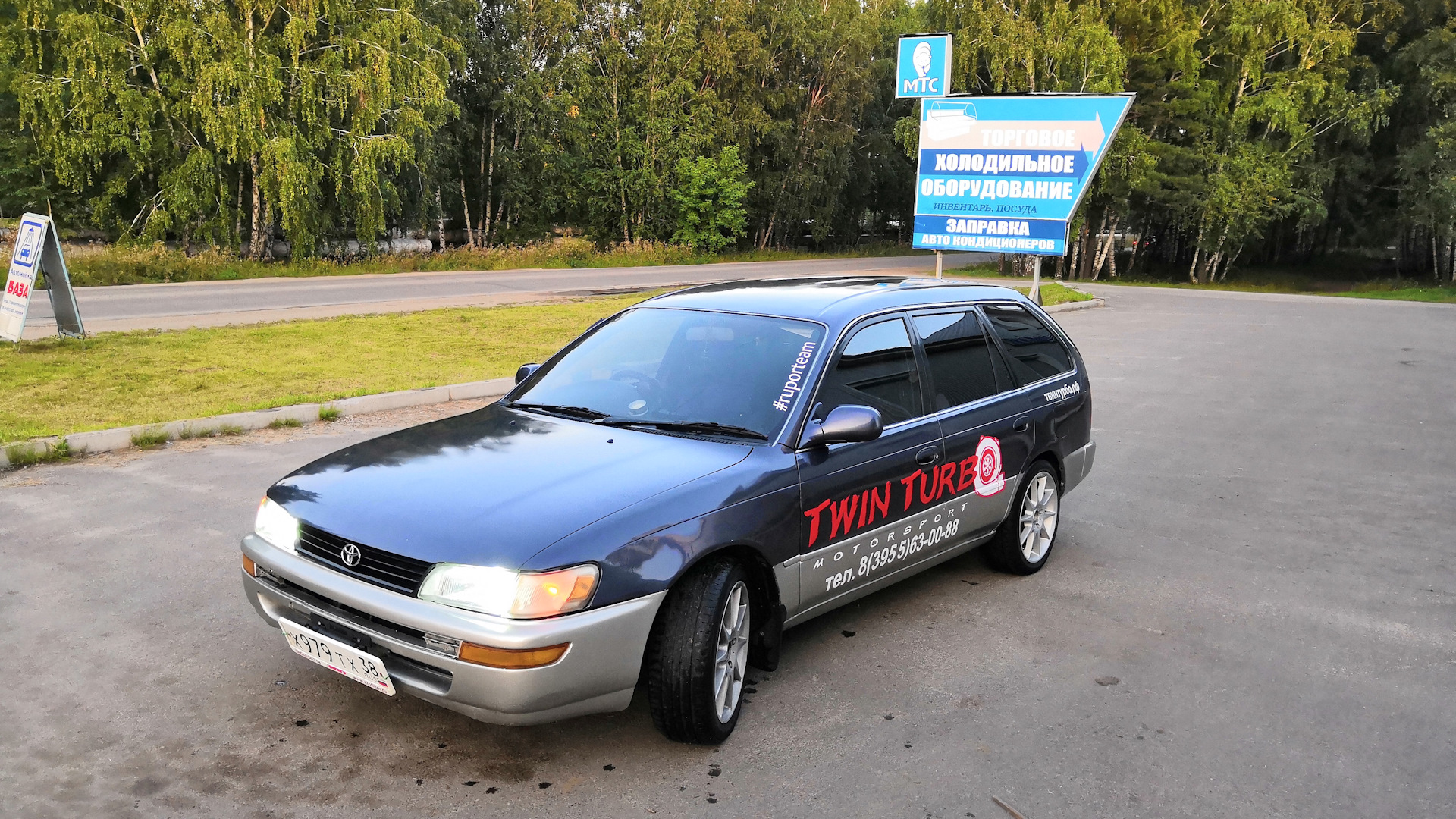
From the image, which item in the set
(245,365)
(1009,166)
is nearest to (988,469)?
(245,365)

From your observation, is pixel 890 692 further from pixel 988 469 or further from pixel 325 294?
pixel 325 294

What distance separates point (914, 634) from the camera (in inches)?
193

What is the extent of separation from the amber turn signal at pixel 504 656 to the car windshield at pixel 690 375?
4.25 ft

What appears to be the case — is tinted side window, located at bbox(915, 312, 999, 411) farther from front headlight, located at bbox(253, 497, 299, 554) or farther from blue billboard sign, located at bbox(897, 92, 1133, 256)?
blue billboard sign, located at bbox(897, 92, 1133, 256)

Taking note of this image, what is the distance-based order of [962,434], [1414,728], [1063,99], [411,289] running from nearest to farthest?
[1414,728], [962,434], [1063,99], [411,289]

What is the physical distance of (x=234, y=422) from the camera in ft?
28.6

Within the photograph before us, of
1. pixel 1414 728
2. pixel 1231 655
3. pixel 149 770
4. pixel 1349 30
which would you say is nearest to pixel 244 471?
pixel 149 770

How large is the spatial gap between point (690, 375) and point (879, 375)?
0.88m

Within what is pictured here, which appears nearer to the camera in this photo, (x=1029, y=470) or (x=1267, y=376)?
(x=1029, y=470)

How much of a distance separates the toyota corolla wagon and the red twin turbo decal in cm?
1

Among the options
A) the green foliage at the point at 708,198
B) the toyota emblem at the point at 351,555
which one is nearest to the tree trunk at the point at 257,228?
the green foliage at the point at 708,198

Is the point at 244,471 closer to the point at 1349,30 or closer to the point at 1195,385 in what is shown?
the point at 1195,385

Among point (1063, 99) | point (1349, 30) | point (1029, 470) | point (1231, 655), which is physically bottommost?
point (1231, 655)

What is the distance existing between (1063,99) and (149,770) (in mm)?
17788
